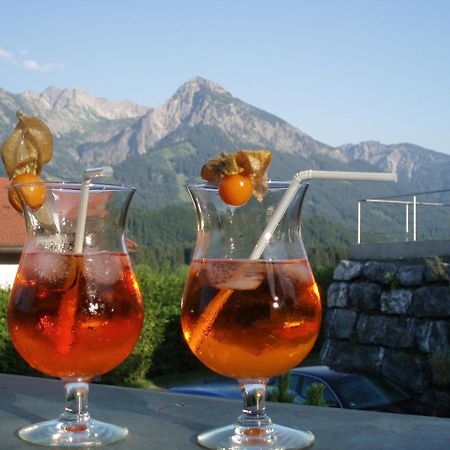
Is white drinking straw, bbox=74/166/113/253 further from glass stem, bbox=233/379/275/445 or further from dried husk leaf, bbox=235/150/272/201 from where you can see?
glass stem, bbox=233/379/275/445

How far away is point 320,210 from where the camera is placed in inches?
6339

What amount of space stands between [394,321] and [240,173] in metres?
11.3

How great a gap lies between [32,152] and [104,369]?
45cm

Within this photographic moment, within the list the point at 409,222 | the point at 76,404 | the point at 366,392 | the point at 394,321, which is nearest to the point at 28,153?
the point at 76,404

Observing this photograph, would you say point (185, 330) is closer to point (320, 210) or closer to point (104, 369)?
point (104, 369)

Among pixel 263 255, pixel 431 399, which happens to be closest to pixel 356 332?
pixel 431 399

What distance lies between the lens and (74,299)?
4.68ft

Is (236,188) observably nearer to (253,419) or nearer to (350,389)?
(253,419)

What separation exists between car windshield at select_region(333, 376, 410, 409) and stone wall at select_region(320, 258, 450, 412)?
2.76 metres

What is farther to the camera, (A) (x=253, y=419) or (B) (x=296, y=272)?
(B) (x=296, y=272)

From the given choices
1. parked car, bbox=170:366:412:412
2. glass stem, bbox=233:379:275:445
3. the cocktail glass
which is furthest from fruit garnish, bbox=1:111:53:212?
parked car, bbox=170:366:412:412

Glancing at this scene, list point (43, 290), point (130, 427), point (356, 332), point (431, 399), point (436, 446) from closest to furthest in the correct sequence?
point (436, 446) < point (130, 427) < point (43, 290) < point (431, 399) < point (356, 332)

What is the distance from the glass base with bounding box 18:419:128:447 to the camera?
1.25 m

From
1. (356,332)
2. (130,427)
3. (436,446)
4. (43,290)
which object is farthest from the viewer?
(356,332)
